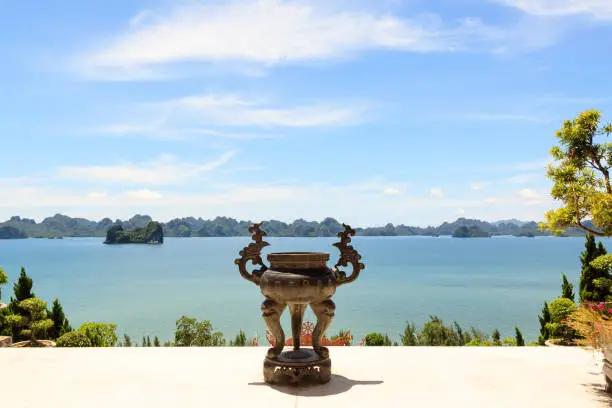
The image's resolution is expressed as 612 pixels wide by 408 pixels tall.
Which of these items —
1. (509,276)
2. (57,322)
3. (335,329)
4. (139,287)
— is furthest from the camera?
(509,276)

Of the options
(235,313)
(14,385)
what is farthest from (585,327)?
(235,313)

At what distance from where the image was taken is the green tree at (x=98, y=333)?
8.56 meters

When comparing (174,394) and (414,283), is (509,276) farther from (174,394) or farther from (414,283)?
(174,394)

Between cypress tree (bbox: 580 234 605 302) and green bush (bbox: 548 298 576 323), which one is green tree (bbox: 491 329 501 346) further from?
cypress tree (bbox: 580 234 605 302)

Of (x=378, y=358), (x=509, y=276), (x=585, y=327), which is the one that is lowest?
(x=509, y=276)

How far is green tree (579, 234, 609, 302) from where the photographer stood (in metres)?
8.17

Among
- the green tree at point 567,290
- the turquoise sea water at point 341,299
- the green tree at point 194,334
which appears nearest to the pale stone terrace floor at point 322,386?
the green tree at point 567,290

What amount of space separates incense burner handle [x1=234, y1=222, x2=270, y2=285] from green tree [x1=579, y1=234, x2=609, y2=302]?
648 centimetres

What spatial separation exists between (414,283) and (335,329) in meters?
28.7

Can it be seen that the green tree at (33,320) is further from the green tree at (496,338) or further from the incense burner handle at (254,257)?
the green tree at (496,338)

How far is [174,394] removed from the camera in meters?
3.87

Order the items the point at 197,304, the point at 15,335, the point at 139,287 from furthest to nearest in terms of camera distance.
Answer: the point at 139,287
the point at 197,304
the point at 15,335

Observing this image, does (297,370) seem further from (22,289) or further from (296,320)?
(22,289)

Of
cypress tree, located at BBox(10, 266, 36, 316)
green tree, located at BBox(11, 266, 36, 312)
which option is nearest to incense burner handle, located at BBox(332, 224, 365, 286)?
cypress tree, located at BBox(10, 266, 36, 316)
